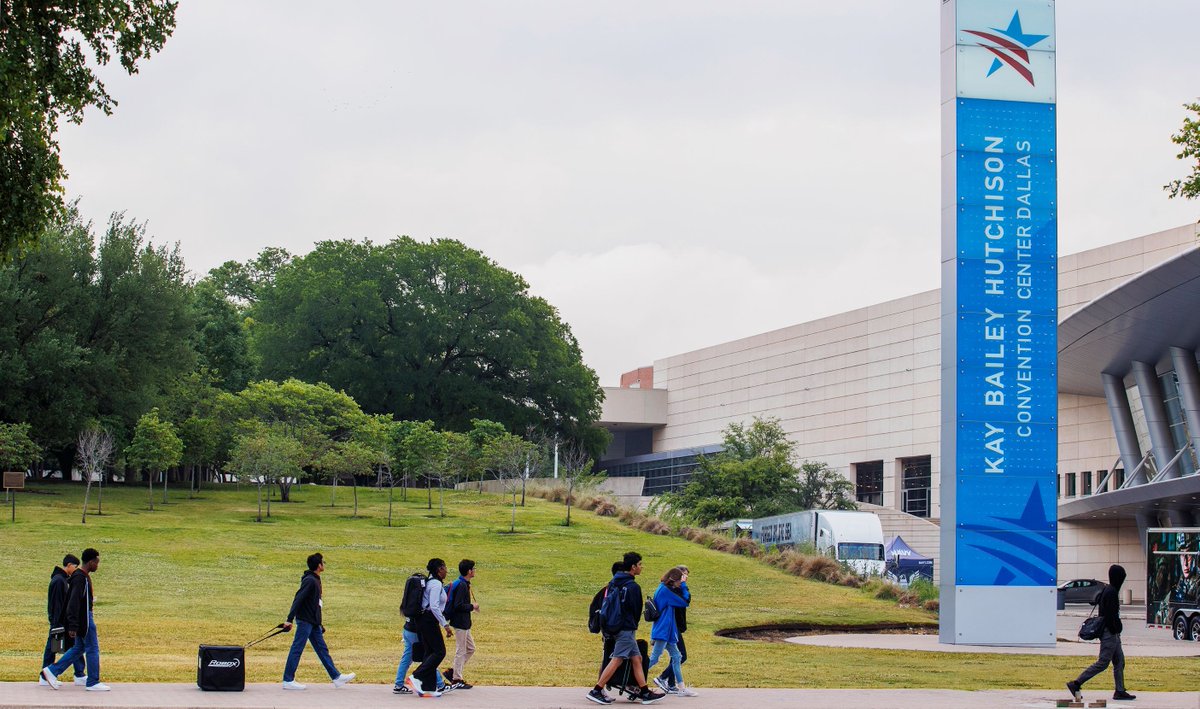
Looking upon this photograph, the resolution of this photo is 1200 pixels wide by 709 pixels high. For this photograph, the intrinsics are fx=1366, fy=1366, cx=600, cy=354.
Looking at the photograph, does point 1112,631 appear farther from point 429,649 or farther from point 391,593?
point 391,593

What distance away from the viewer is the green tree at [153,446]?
5631 cm

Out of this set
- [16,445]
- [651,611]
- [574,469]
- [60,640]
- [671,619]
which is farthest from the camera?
[574,469]

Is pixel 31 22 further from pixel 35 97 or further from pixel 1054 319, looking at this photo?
pixel 1054 319

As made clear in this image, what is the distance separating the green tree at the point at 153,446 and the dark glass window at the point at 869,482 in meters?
48.2

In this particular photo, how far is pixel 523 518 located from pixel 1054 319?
33307 mm

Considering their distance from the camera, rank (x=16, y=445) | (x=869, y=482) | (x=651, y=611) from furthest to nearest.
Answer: (x=869, y=482) < (x=16, y=445) < (x=651, y=611)

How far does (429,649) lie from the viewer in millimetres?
16406

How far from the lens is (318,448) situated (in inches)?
2379

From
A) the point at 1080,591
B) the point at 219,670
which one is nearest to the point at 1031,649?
the point at 219,670

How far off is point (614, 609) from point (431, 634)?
2267 mm

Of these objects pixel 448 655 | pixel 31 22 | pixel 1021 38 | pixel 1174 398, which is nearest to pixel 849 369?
pixel 1174 398

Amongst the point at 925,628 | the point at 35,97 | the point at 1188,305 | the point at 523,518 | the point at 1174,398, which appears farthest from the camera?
the point at 523,518

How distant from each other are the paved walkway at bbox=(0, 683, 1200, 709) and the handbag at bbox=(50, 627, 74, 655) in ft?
1.58

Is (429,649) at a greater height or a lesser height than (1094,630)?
lesser
